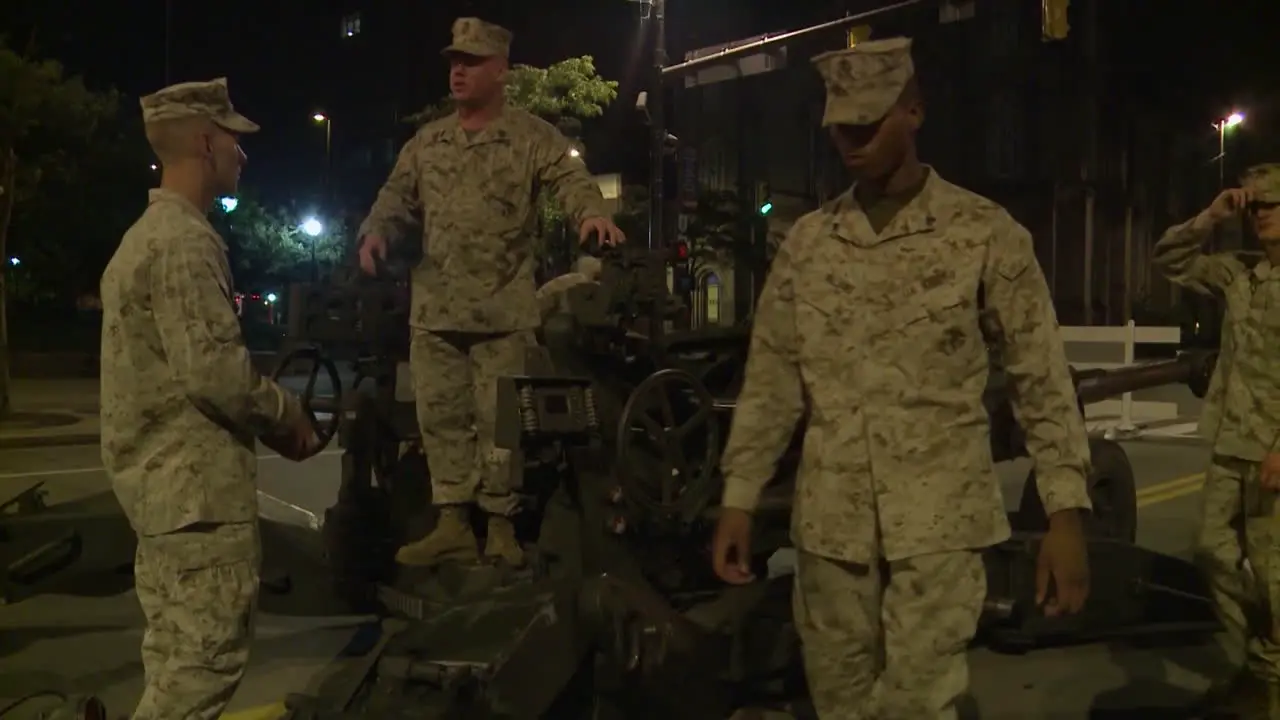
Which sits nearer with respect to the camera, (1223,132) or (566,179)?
(566,179)

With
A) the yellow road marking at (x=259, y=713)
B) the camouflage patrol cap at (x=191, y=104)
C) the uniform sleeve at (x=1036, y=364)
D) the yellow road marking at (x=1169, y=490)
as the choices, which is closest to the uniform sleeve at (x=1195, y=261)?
the uniform sleeve at (x=1036, y=364)

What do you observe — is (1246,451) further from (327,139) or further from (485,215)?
(327,139)

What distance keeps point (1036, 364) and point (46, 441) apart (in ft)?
55.4

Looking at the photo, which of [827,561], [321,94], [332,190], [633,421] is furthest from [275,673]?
[321,94]

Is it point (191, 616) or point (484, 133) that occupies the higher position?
point (484, 133)

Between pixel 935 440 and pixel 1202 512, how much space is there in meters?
2.83

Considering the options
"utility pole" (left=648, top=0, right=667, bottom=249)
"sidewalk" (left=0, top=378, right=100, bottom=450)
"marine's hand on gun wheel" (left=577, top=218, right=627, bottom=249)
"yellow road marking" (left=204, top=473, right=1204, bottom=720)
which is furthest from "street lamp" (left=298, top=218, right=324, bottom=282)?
"marine's hand on gun wheel" (left=577, top=218, right=627, bottom=249)

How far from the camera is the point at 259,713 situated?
5.82 meters

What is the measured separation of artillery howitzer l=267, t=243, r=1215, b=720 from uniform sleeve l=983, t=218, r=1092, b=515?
5.43 feet

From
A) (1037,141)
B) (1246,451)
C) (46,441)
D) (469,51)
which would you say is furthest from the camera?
(1037,141)

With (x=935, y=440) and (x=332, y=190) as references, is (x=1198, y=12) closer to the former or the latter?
(x=332, y=190)

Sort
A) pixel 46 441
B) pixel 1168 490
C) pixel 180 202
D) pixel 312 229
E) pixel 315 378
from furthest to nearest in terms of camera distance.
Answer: pixel 312 229
pixel 46 441
pixel 1168 490
pixel 315 378
pixel 180 202

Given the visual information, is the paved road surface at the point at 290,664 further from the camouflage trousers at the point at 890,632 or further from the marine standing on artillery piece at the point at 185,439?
the camouflage trousers at the point at 890,632

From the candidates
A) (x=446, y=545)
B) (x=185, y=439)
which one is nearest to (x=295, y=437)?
(x=185, y=439)
